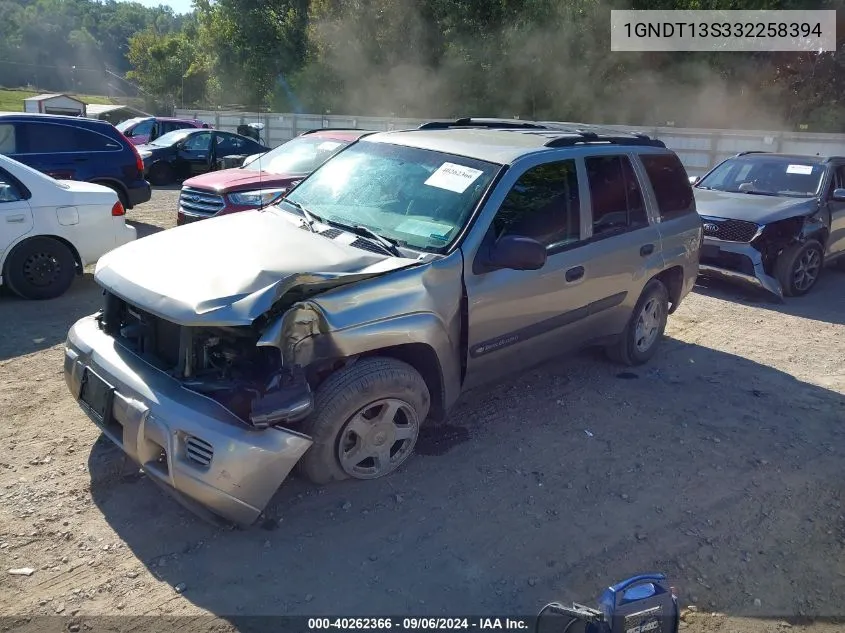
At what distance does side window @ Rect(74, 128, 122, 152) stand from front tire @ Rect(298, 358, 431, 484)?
785 centimetres

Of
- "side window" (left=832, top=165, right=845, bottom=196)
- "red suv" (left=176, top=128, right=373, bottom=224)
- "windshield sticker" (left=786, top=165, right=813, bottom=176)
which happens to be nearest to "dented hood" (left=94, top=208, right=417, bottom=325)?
"red suv" (left=176, top=128, right=373, bottom=224)

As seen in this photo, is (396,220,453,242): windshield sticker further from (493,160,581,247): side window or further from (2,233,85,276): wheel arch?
(2,233,85,276): wheel arch

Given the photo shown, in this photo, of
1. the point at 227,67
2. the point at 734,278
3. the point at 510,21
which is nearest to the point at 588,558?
the point at 734,278

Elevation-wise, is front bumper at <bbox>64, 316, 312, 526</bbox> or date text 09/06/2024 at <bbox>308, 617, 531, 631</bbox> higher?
front bumper at <bbox>64, 316, 312, 526</bbox>

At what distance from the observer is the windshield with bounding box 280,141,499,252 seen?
3.94 m

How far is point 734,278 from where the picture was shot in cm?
805

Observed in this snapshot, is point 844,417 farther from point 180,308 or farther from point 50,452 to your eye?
point 50,452

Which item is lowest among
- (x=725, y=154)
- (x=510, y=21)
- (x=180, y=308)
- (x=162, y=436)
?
(x=162, y=436)

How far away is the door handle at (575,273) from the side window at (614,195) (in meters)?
0.33

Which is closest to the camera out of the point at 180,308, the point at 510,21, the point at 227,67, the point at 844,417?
the point at 180,308

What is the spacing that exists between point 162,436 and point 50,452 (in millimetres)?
1312

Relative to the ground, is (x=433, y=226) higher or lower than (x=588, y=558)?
higher

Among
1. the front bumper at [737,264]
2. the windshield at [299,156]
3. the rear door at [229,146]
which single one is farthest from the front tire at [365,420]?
the rear door at [229,146]

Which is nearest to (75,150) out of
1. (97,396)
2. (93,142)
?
(93,142)
